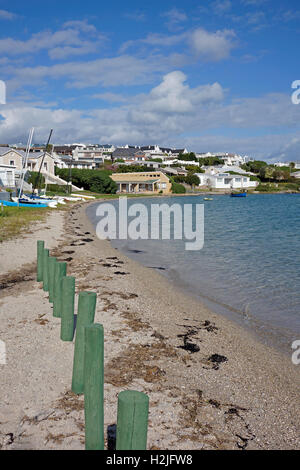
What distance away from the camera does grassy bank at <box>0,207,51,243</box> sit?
24.0 metres

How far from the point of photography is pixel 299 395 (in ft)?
23.2

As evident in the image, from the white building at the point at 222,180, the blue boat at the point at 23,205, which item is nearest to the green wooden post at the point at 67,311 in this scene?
the blue boat at the point at 23,205

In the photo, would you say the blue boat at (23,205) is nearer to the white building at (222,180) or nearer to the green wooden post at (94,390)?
the green wooden post at (94,390)

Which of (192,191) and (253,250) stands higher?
(192,191)

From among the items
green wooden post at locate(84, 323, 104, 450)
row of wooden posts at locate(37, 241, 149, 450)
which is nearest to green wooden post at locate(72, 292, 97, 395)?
row of wooden posts at locate(37, 241, 149, 450)

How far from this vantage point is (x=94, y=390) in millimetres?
4922

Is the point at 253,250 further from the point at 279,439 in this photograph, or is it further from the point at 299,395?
the point at 279,439

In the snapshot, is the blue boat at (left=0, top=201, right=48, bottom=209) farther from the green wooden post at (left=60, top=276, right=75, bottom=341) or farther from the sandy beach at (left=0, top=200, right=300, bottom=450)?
the green wooden post at (left=60, top=276, right=75, bottom=341)

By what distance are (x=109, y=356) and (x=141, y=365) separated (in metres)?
0.75

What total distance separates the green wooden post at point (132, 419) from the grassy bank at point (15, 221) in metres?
19.0

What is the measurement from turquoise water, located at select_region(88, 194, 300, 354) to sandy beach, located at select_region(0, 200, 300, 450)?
1257 mm
